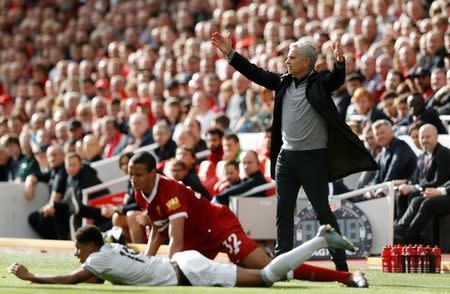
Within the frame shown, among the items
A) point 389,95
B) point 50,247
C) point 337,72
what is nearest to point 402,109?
point 389,95

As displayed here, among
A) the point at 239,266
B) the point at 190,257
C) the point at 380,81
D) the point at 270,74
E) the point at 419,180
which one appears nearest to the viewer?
the point at 190,257

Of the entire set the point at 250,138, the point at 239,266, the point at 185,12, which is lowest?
the point at 239,266

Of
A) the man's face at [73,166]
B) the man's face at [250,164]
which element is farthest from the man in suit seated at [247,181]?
the man's face at [73,166]

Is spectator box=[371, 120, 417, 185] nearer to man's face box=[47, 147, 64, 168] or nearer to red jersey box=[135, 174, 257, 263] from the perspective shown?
red jersey box=[135, 174, 257, 263]

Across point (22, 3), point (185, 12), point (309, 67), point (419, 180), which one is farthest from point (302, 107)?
point (22, 3)

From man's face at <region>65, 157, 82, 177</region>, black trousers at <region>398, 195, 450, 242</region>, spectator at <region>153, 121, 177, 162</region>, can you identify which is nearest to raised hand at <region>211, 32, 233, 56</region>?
black trousers at <region>398, 195, 450, 242</region>

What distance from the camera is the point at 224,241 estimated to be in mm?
12203

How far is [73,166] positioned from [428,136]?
21.3ft

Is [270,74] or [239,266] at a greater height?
[270,74]

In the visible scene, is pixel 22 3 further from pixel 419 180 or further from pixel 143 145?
pixel 419 180

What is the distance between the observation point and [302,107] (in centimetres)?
1284

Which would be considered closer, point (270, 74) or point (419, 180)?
point (270, 74)

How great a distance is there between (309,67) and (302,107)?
366mm

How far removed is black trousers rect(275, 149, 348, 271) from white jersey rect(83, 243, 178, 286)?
1786 millimetres
